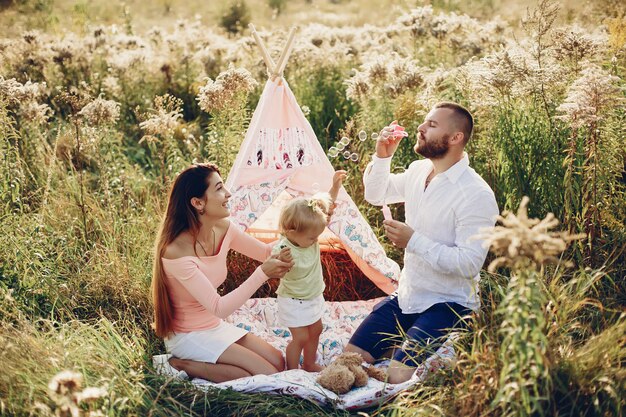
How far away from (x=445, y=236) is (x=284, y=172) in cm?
127

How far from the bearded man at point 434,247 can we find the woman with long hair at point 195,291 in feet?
2.31

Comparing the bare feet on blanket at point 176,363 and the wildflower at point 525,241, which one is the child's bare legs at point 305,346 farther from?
the wildflower at point 525,241

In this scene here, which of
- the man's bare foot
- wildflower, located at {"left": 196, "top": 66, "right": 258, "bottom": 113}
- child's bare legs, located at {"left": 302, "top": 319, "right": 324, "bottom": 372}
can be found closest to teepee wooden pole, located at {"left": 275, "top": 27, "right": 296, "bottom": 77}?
wildflower, located at {"left": 196, "top": 66, "right": 258, "bottom": 113}

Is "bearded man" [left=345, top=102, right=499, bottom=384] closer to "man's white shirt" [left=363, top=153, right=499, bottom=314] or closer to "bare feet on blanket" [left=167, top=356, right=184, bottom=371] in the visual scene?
"man's white shirt" [left=363, top=153, right=499, bottom=314]

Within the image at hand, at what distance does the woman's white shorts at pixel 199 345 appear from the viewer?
3.78 m

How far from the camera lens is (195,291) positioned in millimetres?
3678

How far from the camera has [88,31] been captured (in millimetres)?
8812

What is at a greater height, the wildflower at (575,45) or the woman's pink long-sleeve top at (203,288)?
the wildflower at (575,45)

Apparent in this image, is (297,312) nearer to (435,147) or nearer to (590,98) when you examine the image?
(435,147)

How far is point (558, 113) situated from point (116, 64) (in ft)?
15.4

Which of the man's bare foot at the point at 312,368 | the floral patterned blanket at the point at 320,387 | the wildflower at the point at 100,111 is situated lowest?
the man's bare foot at the point at 312,368

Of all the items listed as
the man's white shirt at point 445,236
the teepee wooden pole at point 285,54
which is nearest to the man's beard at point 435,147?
the man's white shirt at point 445,236

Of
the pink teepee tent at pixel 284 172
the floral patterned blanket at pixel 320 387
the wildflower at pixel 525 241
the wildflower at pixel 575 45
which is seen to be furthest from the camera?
the wildflower at pixel 575 45

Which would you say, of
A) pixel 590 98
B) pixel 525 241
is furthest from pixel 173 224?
pixel 590 98
